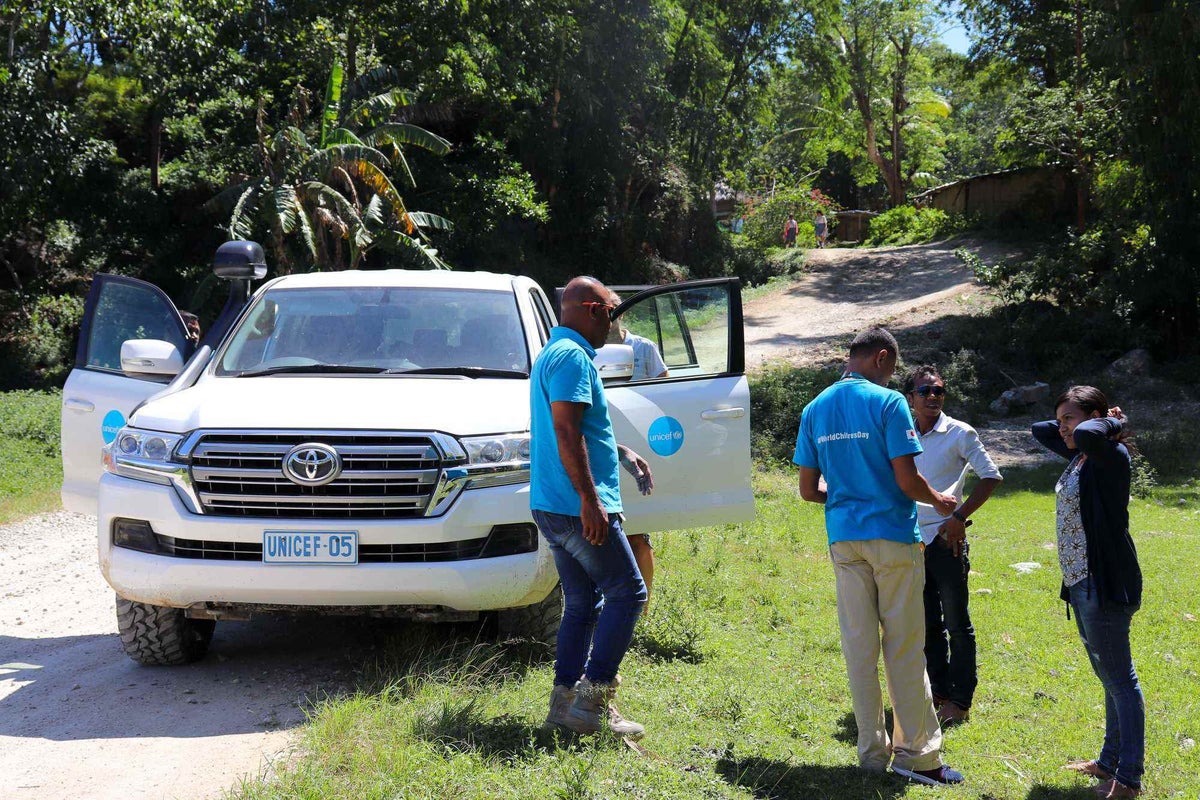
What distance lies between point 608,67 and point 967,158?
40.8 meters

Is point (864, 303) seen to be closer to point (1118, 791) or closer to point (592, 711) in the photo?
point (1118, 791)

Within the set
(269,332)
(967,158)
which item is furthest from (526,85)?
(967,158)

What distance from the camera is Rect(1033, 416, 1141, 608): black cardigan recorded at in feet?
13.9

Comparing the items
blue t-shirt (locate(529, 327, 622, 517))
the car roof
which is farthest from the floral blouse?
the car roof

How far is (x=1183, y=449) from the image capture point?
14758 mm

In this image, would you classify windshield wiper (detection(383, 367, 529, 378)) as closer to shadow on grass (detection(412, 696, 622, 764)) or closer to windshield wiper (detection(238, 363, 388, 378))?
windshield wiper (detection(238, 363, 388, 378))

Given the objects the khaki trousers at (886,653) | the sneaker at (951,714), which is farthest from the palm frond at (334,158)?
the khaki trousers at (886,653)

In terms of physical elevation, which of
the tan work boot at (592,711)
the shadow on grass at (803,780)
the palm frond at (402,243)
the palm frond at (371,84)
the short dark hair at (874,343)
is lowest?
the shadow on grass at (803,780)

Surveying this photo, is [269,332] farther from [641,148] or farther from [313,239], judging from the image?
[641,148]

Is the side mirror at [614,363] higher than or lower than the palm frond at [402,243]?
lower

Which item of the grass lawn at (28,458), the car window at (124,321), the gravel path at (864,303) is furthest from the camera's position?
the gravel path at (864,303)

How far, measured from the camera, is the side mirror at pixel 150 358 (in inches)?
230

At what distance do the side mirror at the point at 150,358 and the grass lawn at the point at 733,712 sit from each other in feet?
6.46

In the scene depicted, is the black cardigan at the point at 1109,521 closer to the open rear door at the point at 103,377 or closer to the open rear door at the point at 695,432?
the open rear door at the point at 695,432
